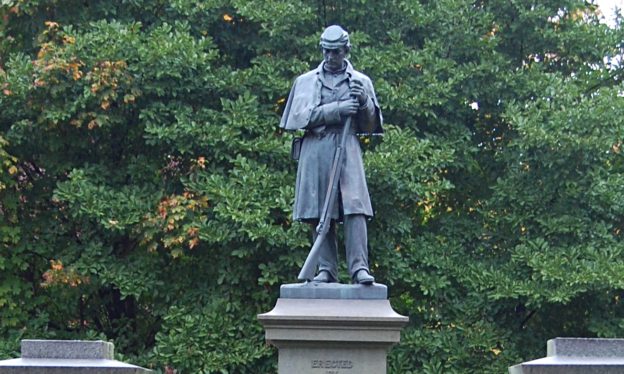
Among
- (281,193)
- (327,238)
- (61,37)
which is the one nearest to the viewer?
(327,238)

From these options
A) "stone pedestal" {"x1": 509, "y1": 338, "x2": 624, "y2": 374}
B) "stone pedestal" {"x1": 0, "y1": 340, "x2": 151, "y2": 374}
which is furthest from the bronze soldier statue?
"stone pedestal" {"x1": 0, "y1": 340, "x2": 151, "y2": 374}

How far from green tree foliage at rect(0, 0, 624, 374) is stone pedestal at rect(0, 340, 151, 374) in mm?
4447

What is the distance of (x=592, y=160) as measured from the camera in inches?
639

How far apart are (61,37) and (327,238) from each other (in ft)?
24.3

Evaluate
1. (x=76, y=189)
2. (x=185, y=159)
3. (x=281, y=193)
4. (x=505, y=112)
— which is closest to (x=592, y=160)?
(x=505, y=112)

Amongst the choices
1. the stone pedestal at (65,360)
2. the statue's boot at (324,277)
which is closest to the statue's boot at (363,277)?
the statue's boot at (324,277)

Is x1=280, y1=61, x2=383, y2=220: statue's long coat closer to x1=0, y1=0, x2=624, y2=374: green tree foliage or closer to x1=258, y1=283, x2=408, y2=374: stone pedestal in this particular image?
x1=258, y1=283, x2=408, y2=374: stone pedestal

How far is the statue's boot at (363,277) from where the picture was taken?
33.3 ft

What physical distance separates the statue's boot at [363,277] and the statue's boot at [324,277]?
224 millimetres

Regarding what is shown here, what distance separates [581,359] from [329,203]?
240 cm

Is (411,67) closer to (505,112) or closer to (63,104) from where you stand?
(505,112)

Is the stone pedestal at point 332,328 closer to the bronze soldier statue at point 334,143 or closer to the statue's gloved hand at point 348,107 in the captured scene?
the bronze soldier statue at point 334,143

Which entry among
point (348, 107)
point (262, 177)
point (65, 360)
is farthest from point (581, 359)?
point (262, 177)

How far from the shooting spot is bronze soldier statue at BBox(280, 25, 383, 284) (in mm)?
10359
